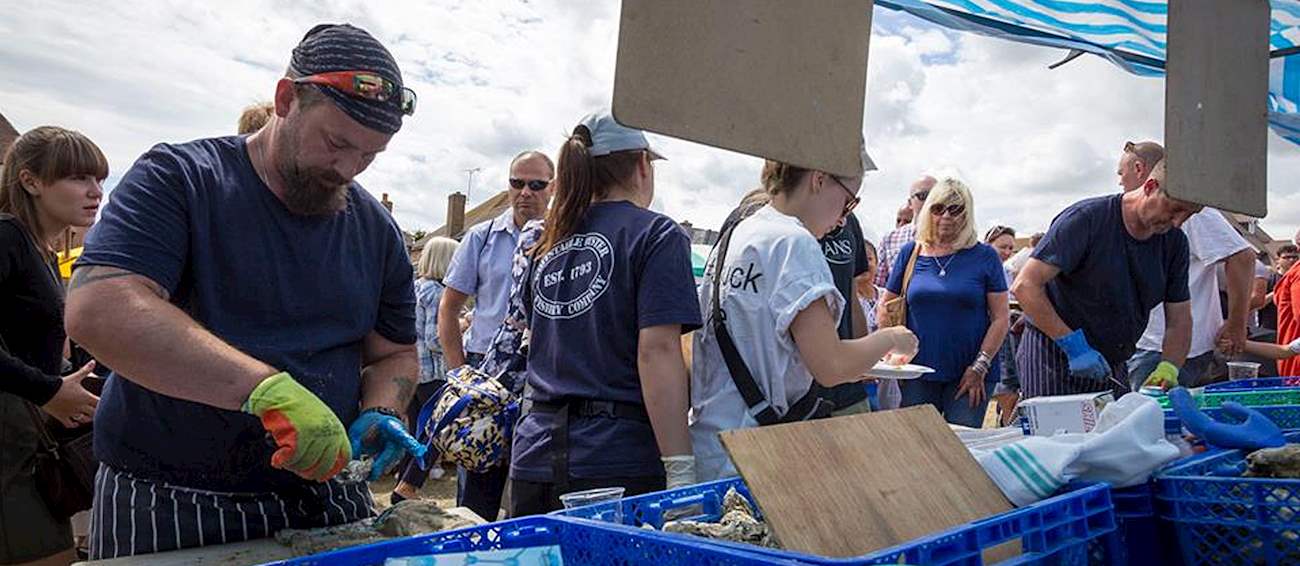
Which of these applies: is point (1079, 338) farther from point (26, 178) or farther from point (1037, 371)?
point (26, 178)

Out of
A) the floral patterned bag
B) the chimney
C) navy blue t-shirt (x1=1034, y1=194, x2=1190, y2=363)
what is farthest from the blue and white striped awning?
the chimney

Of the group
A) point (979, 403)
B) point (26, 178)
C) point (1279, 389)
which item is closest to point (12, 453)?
point (26, 178)

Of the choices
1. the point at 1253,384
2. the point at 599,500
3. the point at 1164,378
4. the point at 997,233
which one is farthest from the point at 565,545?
the point at 997,233

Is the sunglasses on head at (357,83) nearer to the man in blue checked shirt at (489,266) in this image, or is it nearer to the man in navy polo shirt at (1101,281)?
the man in blue checked shirt at (489,266)

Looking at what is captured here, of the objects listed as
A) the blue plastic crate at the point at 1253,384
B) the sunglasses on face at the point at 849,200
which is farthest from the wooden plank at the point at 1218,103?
the sunglasses on face at the point at 849,200

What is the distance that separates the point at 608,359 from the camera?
2.44 m

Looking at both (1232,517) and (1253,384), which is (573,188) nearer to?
(1232,517)

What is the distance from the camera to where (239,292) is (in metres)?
1.68

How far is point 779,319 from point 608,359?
490mm

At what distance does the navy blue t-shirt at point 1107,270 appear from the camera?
3.58 m

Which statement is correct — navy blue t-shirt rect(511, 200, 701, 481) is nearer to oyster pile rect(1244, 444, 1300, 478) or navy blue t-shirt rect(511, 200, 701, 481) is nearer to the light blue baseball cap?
the light blue baseball cap

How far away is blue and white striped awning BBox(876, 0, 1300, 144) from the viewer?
11.3 ft

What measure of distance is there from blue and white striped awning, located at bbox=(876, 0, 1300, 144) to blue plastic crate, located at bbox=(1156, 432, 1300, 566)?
233 centimetres

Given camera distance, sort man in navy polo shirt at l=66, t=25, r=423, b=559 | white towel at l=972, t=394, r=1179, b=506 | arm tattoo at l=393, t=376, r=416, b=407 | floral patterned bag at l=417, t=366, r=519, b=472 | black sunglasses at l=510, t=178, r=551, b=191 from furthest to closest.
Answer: black sunglasses at l=510, t=178, r=551, b=191 < floral patterned bag at l=417, t=366, r=519, b=472 < arm tattoo at l=393, t=376, r=416, b=407 < man in navy polo shirt at l=66, t=25, r=423, b=559 < white towel at l=972, t=394, r=1179, b=506
